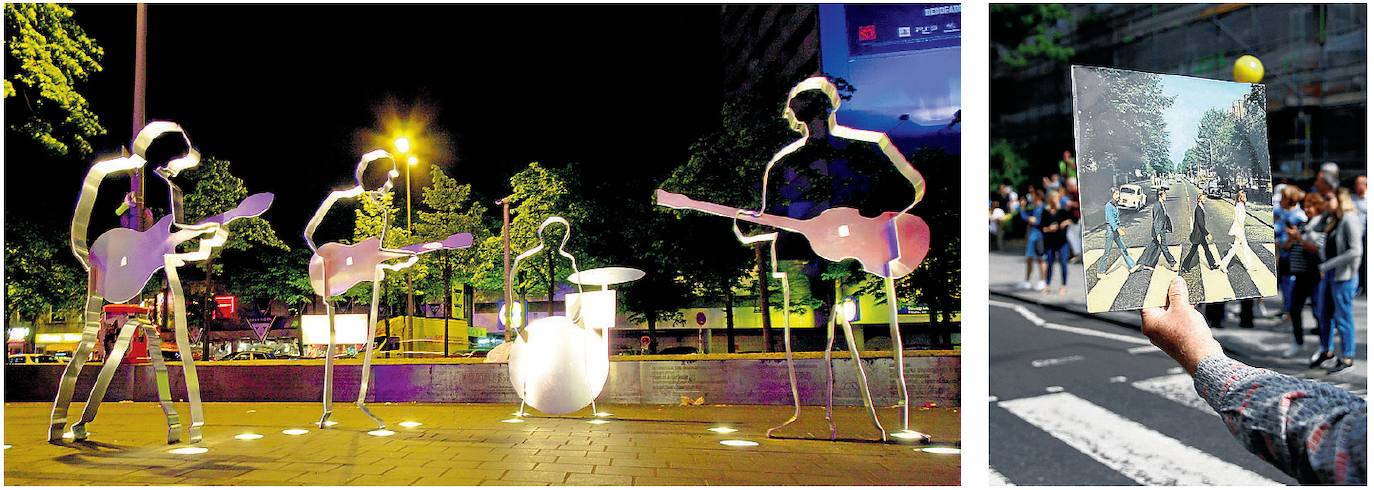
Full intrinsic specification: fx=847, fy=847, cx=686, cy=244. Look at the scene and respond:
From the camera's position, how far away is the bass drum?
5633 mm

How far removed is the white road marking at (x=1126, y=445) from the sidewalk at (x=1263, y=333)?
0.92 metres

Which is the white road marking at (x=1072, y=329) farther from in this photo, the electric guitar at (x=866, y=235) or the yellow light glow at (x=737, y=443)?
the yellow light glow at (x=737, y=443)

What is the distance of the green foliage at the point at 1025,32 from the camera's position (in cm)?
2162

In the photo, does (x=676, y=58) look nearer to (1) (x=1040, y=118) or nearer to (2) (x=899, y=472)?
(2) (x=899, y=472)

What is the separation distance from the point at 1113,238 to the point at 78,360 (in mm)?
5051

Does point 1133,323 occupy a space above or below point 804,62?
below

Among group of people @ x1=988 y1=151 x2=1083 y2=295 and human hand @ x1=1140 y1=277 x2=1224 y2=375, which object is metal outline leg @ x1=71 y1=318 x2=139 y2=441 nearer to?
human hand @ x1=1140 y1=277 x2=1224 y2=375

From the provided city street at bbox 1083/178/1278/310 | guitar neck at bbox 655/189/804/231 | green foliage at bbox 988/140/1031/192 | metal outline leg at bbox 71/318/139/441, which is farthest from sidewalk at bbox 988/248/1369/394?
green foliage at bbox 988/140/1031/192

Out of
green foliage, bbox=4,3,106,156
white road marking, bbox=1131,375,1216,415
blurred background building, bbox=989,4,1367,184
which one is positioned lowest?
white road marking, bbox=1131,375,1216,415

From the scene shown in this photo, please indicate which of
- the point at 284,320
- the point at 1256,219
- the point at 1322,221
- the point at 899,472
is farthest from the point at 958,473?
the point at 284,320

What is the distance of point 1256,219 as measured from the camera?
1902 millimetres

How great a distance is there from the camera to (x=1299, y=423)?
129 cm

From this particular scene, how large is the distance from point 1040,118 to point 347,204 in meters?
22.9

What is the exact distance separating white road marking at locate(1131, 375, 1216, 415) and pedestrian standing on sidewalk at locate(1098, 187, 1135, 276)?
6219mm
